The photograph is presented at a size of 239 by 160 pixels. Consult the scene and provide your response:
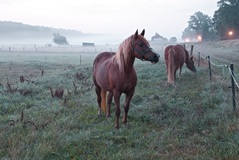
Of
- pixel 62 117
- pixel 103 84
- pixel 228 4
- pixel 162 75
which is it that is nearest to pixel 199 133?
pixel 103 84

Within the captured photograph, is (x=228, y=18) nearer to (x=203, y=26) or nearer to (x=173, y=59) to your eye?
(x=203, y=26)

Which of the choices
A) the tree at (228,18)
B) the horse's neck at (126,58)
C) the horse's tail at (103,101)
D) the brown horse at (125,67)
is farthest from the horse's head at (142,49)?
the tree at (228,18)

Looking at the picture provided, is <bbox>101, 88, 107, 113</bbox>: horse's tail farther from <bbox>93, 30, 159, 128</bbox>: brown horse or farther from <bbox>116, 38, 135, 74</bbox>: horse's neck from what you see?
<bbox>116, 38, 135, 74</bbox>: horse's neck

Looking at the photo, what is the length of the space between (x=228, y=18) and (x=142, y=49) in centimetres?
5166

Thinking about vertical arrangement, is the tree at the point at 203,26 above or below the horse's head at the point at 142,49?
above

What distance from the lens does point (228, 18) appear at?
52.5 m

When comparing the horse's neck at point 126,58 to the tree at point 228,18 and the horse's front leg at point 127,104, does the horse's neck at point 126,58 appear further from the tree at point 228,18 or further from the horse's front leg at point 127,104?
the tree at point 228,18

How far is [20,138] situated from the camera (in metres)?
5.46

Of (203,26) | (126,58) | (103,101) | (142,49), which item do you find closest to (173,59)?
(103,101)

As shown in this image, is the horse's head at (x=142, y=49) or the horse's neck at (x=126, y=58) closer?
the horse's head at (x=142, y=49)

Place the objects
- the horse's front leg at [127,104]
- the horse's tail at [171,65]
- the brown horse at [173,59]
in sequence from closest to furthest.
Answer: the horse's front leg at [127,104] → the horse's tail at [171,65] → the brown horse at [173,59]

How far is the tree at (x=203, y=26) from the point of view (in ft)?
244

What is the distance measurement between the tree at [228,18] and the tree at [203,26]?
649 inches

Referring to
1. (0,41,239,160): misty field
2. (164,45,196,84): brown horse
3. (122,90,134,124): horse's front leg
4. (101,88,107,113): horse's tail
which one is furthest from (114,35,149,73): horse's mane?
(164,45,196,84): brown horse
